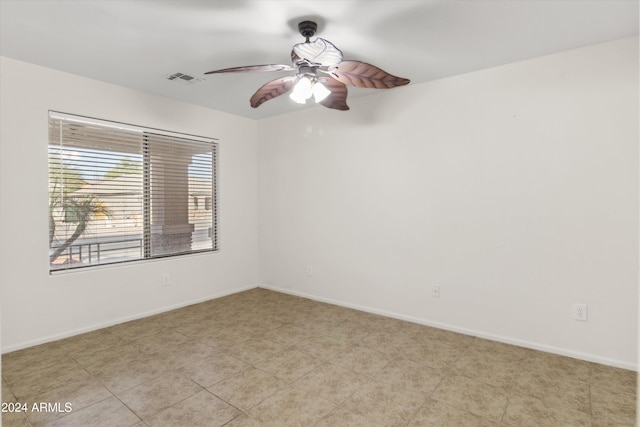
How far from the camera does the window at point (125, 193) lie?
10.9 feet

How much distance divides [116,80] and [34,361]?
8.07 ft

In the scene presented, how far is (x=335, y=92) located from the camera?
2816mm

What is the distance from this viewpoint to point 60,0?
2215 millimetres

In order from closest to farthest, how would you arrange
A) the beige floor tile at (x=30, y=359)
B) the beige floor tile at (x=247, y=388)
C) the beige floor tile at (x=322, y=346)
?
the beige floor tile at (x=247, y=388) < the beige floor tile at (x=30, y=359) < the beige floor tile at (x=322, y=346)

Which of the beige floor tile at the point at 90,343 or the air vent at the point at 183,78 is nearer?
the beige floor tile at the point at 90,343

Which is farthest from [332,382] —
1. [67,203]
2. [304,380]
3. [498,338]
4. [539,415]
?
[67,203]

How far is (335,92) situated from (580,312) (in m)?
2.51

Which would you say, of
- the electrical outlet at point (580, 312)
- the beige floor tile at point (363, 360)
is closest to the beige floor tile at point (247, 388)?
the beige floor tile at point (363, 360)

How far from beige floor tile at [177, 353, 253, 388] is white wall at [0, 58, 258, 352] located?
53.7 inches

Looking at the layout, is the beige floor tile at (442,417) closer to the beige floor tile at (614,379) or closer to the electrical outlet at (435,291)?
the beige floor tile at (614,379)

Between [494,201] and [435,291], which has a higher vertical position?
[494,201]

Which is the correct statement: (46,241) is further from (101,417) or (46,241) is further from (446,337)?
(446,337)

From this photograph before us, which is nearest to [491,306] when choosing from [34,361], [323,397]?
[323,397]

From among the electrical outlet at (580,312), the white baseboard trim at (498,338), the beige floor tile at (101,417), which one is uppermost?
the electrical outlet at (580,312)
